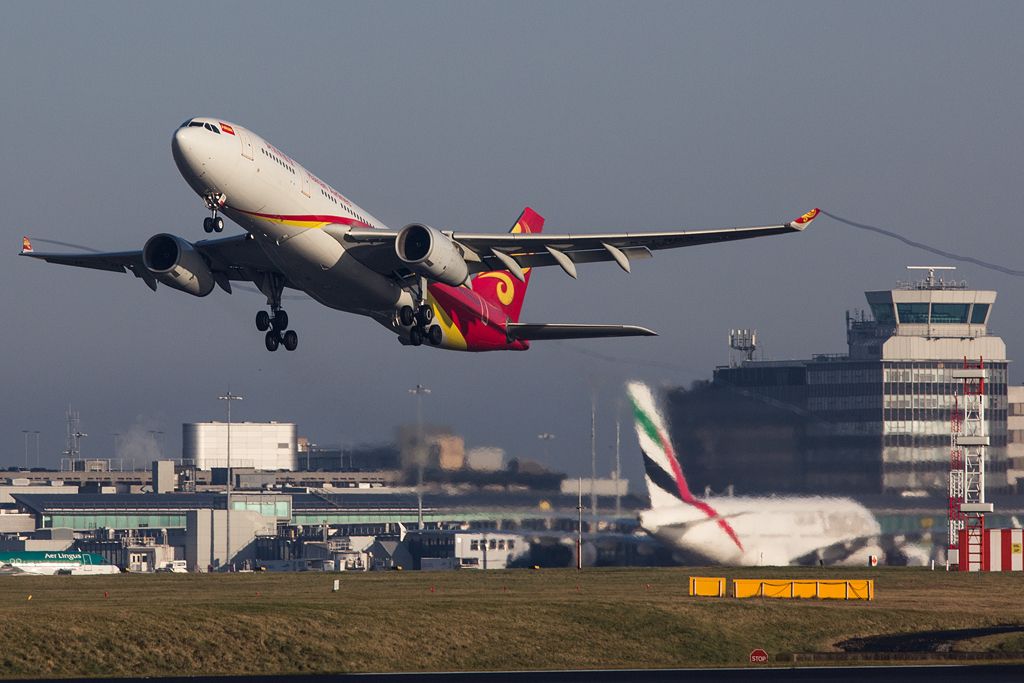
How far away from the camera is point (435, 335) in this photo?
5959 cm

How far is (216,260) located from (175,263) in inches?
66.6

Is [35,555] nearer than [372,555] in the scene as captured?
Yes

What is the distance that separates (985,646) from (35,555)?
271 ft

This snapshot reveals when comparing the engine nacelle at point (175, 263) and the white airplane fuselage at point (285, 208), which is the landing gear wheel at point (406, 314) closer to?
the white airplane fuselage at point (285, 208)

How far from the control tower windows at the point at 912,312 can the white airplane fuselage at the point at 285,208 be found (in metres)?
98.9

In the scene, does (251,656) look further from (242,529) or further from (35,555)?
(242,529)

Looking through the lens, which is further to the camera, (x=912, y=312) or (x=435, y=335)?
(x=912, y=312)

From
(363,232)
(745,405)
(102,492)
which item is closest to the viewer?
(363,232)

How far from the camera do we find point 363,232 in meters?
53.9

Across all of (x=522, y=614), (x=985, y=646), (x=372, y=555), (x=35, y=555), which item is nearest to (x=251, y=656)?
(x=522, y=614)

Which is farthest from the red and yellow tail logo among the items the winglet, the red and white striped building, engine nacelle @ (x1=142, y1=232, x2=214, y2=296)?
the red and white striped building

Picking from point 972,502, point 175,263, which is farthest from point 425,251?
point 972,502

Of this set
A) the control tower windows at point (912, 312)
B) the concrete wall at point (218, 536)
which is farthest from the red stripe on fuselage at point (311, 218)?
the control tower windows at point (912, 312)

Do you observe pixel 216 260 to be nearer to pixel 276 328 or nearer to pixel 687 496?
pixel 276 328
